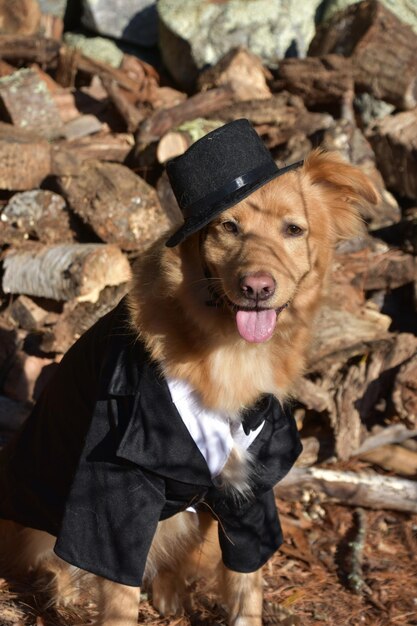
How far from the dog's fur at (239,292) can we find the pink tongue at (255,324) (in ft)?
0.16

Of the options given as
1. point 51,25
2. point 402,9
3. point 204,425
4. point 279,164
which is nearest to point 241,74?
point 279,164

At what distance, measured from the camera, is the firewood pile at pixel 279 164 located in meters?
4.21

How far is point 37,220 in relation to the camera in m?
5.13

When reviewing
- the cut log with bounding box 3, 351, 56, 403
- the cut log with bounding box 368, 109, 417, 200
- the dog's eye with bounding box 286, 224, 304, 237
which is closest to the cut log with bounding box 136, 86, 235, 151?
the cut log with bounding box 368, 109, 417, 200

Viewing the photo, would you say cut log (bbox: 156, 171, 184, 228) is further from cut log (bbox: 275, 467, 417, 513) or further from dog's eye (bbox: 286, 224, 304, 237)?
dog's eye (bbox: 286, 224, 304, 237)

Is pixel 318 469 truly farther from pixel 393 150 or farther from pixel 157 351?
pixel 393 150

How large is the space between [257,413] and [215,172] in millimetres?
956

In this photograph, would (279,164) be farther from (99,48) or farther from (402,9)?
(99,48)

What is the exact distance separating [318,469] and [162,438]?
172 cm

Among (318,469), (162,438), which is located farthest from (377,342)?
(162,438)

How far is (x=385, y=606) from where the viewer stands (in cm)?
353

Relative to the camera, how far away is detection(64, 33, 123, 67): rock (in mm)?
7336

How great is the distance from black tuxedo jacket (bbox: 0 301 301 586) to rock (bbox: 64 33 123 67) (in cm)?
497

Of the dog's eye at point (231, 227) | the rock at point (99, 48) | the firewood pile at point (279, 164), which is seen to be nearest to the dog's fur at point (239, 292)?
the dog's eye at point (231, 227)
